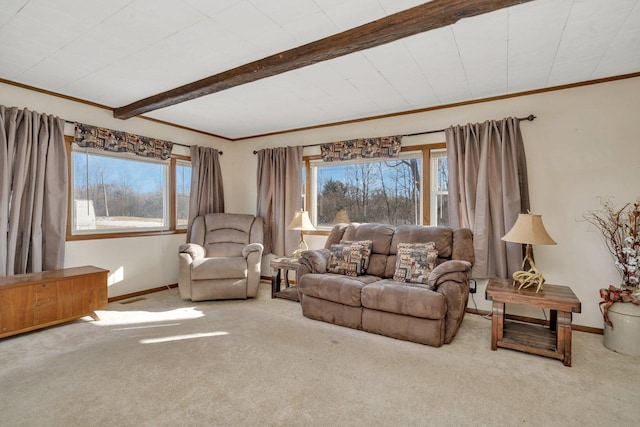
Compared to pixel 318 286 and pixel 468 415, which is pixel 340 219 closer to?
pixel 318 286

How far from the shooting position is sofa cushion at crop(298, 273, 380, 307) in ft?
9.86

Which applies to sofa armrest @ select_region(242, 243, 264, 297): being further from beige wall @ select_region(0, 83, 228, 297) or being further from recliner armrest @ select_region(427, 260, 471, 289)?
recliner armrest @ select_region(427, 260, 471, 289)

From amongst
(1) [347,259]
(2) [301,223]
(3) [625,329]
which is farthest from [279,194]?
(3) [625,329]

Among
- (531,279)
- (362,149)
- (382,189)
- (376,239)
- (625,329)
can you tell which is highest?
(362,149)

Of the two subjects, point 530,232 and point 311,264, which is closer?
point 530,232

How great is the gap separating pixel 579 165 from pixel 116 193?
5.28m

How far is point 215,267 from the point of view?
12.7 ft

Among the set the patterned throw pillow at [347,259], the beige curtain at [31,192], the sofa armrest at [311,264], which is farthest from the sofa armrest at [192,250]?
the patterned throw pillow at [347,259]

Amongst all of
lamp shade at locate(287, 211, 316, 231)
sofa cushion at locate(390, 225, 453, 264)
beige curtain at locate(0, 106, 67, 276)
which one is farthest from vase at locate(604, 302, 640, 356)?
beige curtain at locate(0, 106, 67, 276)

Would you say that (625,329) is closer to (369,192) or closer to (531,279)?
(531,279)

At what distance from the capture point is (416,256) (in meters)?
3.22

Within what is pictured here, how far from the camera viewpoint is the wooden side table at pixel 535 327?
2.37 metres

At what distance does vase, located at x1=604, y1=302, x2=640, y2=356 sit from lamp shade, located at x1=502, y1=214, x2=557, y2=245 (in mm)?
770

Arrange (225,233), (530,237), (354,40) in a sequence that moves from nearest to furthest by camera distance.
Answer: (354,40)
(530,237)
(225,233)
